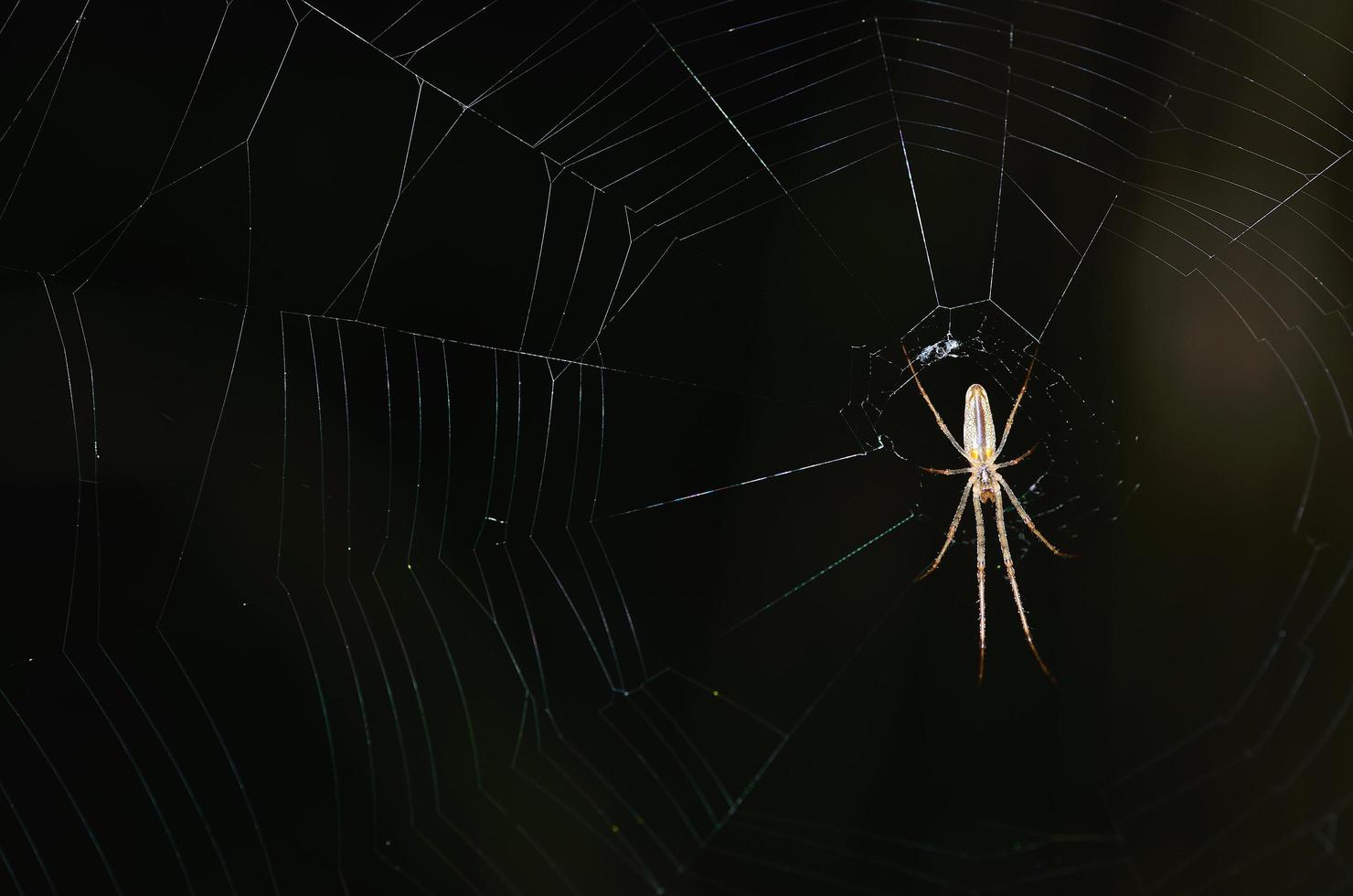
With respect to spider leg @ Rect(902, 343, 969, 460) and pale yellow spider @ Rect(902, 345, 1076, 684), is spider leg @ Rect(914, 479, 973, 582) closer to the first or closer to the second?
pale yellow spider @ Rect(902, 345, 1076, 684)

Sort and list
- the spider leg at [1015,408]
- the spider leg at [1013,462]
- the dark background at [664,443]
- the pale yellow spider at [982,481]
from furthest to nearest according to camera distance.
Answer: the spider leg at [1013,462] → the pale yellow spider at [982,481] → the spider leg at [1015,408] → the dark background at [664,443]

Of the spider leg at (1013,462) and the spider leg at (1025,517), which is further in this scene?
the spider leg at (1025,517)

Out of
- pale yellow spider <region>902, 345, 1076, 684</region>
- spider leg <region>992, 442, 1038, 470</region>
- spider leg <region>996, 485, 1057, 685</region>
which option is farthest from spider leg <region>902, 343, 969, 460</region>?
spider leg <region>996, 485, 1057, 685</region>

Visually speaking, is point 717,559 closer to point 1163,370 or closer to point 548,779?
point 548,779

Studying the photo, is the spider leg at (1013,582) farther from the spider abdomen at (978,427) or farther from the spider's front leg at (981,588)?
the spider abdomen at (978,427)

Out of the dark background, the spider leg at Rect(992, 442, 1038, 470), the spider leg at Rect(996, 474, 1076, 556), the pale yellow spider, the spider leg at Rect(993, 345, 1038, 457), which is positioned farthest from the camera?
the spider leg at Rect(996, 474, 1076, 556)

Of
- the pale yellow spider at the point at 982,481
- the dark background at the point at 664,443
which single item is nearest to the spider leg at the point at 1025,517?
the pale yellow spider at the point at 982,481
